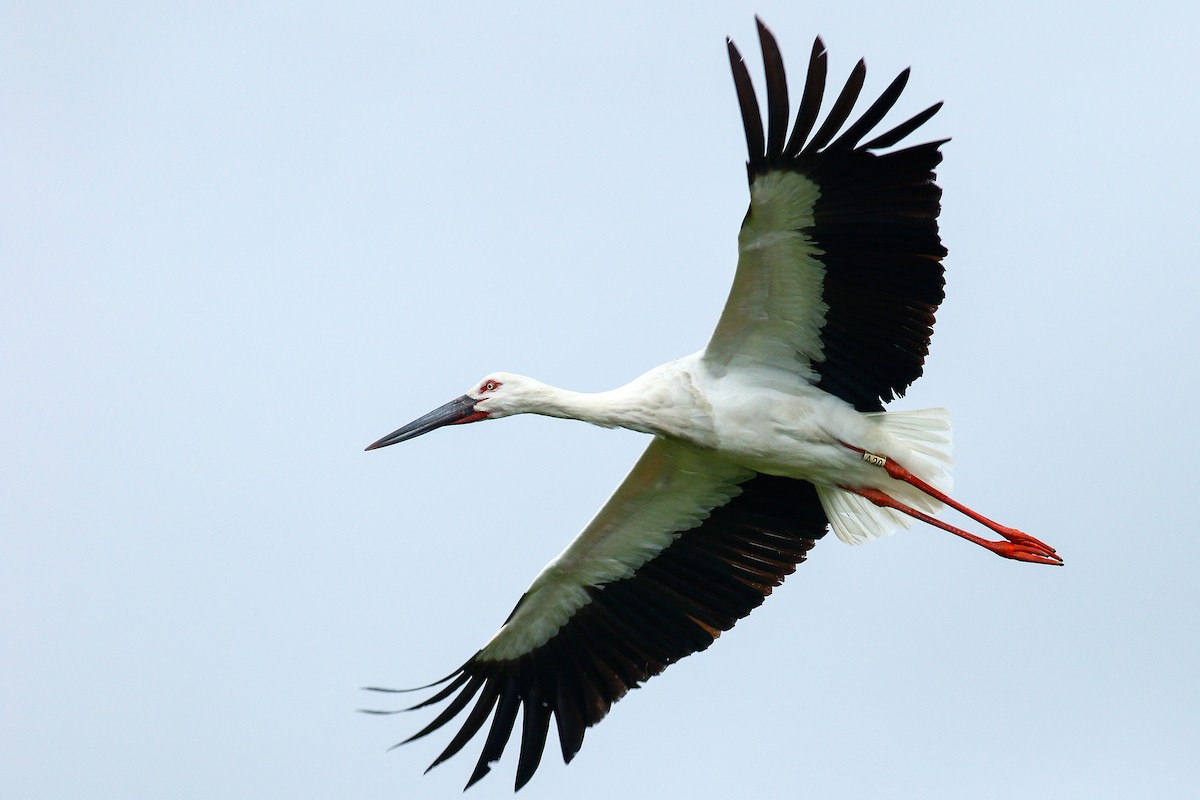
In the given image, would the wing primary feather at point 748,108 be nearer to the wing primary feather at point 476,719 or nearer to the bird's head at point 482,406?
the bird's head at point 482,406

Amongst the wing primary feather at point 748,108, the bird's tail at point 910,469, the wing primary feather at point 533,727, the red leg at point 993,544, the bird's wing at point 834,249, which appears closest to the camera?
the wing primary feather at point 748,108

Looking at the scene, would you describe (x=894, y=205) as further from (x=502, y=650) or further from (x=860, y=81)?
(x=502, y=650)

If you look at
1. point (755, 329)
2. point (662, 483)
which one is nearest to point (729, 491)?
point (662, 483)

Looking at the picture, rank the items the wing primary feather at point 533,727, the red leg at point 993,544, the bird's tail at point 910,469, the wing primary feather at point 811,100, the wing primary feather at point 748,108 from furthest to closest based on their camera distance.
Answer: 1. the wing primary feather at point 533,727
2. the red leg at point 993,544
3. the bird's tail at point 910,469
4. the wing primary feather at point 811,100
5. the wing primary feather at point 748,108

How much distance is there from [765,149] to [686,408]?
5.09ft

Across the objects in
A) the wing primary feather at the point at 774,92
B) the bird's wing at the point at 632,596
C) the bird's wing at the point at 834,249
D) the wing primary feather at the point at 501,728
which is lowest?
the wing primary feather at the point at 501,728

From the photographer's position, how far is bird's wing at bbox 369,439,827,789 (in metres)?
10.9

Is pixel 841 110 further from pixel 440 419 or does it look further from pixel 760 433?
pixel 440 419

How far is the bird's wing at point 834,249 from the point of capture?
359 inches

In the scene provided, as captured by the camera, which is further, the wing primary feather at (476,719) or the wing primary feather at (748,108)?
the wing primary feather at (476,719)

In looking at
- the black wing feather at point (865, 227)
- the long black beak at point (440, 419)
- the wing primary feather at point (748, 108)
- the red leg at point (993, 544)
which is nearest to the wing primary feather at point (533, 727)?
the long black beak at point (440, 419)

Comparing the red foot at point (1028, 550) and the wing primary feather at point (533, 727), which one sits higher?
the red foot at point (1028, 550)

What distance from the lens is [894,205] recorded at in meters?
9.38

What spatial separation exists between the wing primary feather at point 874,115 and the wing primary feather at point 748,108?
14.8 inches
